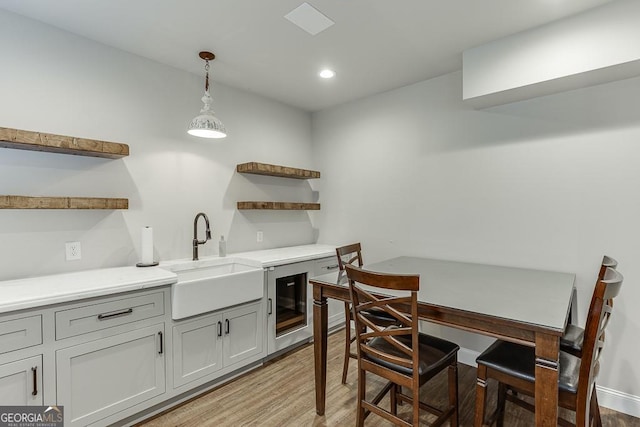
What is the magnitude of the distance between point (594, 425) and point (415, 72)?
9.28 feet

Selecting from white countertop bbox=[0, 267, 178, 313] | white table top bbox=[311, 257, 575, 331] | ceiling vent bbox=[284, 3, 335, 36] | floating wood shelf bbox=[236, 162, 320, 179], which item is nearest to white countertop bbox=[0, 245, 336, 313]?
white countertop bbox=[0, 267, 178, 313]

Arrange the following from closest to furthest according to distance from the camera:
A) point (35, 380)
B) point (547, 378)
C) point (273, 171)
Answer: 1. point (547, 378)
2. point (35, 380)
3. point (273, 171)

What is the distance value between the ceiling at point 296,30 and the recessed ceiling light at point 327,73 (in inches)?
2.3

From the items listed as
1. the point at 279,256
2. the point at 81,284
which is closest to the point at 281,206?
the point at 279,256

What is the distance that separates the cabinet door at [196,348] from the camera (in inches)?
84.4

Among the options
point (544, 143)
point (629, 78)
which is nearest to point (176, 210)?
point (544, 143)

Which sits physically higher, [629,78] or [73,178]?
[629,78]

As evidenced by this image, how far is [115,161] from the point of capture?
241 centimetres

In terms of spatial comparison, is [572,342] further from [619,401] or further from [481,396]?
[619,401]

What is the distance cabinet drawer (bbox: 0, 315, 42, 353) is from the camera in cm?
152

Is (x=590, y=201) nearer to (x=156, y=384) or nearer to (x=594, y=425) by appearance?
(x=594, y=425)

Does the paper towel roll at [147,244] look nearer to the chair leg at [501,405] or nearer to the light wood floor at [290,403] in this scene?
the light wood floor at [290,403]

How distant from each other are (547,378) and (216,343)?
203cm

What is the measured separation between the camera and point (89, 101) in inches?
90.0
